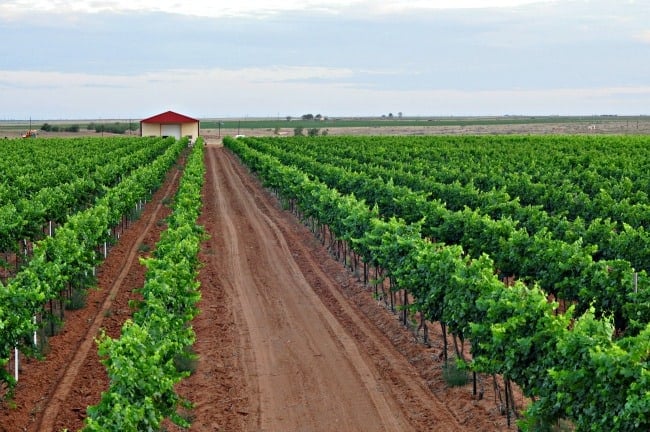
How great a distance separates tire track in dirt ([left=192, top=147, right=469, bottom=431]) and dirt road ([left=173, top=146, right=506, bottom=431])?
18mm

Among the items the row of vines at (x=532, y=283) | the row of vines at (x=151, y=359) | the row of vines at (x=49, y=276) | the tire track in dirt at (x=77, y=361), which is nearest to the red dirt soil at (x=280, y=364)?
the tire track in dirt at (x=77, y=361)

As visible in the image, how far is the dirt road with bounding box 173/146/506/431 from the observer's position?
1227 centimetres

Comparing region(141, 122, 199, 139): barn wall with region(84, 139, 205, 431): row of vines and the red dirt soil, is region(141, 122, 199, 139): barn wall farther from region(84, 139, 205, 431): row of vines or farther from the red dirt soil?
region(84, 139, 205, 431): row of vines

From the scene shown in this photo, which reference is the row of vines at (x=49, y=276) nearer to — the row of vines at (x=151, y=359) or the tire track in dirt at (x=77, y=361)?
the tire track in dirt at (x=77, y=361)

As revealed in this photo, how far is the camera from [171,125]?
11025cm

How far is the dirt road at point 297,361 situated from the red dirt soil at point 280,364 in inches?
1.0

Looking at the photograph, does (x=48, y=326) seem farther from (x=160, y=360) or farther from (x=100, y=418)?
(x=100, y=418)

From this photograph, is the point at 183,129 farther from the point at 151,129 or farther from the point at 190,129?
the point at 151,129

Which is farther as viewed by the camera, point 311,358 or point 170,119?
point 170,119

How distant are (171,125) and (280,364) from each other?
9865cm

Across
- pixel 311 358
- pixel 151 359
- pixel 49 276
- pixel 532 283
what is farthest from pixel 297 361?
pixel 532 283

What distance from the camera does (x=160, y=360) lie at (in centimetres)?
1070

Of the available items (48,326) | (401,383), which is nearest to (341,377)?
(401,383)

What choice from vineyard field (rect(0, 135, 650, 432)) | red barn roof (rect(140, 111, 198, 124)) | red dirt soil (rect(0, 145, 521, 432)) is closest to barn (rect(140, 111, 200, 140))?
red barn roof (rect(140, 111, 198, 124))
